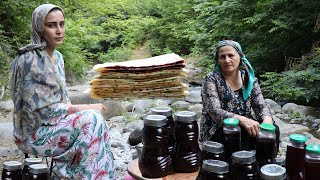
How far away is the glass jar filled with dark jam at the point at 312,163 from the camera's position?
1440 millimetres

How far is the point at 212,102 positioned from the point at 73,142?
1036 millimetres

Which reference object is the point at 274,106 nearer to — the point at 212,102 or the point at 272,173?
the point at 212,102

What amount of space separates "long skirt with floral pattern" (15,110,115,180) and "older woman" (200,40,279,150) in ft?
2.68

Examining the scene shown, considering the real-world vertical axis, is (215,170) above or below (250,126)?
above

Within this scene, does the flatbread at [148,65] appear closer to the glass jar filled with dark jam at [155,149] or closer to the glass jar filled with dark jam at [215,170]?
the glass jar filled with dark jam at [155,149]

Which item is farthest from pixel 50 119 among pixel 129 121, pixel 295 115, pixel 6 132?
pixel 295 115

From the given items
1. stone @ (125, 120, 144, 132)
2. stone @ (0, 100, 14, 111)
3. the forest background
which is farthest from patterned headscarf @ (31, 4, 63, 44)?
stone @ (0, 100, 14, 111)

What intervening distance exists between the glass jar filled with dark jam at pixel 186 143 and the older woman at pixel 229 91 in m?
0.94

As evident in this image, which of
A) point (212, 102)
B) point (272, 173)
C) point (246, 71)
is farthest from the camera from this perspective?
point (246, 71)

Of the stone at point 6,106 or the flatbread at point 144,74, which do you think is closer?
the flatbread at point 144,74

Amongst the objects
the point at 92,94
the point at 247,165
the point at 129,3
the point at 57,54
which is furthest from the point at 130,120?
the point at 129,3

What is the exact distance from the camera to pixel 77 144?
111 inches

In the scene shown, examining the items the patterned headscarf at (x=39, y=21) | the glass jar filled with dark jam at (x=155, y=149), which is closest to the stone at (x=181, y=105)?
the patterned headscarf at (x=39, y=21)

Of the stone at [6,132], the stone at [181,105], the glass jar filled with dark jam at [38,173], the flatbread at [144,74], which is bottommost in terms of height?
the stone at [181,105]
